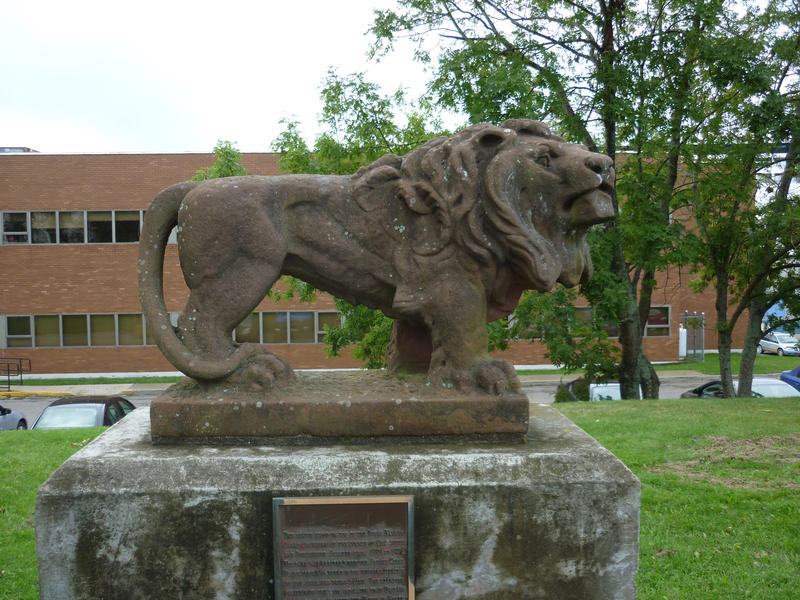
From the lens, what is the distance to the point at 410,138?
11688mm

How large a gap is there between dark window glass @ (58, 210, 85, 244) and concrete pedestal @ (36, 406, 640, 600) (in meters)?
18.4

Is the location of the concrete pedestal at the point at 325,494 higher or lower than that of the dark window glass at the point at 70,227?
lower

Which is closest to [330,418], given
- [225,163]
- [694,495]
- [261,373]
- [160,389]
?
[261,373]

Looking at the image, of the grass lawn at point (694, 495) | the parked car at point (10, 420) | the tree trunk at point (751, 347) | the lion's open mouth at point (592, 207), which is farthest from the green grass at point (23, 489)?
the tree trunk at point (751, 347)

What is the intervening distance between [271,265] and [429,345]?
99 cm

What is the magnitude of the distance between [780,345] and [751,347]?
61.5 feet

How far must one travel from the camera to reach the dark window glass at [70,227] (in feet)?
63.9

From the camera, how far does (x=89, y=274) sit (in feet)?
64.8

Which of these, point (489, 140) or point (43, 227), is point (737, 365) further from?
point (489, 140)

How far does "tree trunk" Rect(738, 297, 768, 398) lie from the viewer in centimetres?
1267

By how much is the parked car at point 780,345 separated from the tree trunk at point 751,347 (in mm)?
17250

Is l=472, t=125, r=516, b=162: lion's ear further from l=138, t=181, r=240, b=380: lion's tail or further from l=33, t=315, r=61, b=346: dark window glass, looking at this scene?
l=33, t=315, r=61, b=346: dark window glass

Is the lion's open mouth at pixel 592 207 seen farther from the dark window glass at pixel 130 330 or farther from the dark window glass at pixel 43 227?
the dark window glass at pixel 43 227

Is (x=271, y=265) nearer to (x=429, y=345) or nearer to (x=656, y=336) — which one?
(x=429, y=345)
